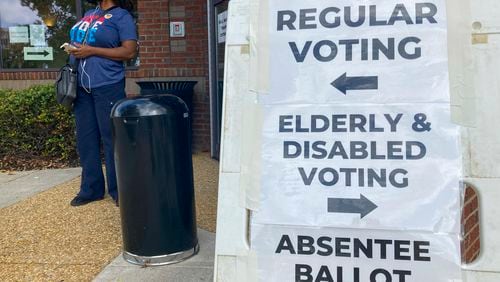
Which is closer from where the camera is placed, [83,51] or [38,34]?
[83,51]

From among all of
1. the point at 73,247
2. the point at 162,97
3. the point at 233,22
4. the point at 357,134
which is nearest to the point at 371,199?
the point at 357,134

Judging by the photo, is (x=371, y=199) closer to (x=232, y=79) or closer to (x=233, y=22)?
(x=232, y=79)

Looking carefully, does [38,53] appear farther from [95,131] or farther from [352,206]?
[352,206]

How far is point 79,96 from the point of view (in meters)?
4.67

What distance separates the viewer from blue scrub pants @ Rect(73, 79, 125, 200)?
4.59 metres

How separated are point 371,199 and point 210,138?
5.48 m

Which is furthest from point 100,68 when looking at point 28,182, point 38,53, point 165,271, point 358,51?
point 38,53

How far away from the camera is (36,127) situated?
696 centimetres

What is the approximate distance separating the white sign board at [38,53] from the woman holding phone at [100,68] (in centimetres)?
404

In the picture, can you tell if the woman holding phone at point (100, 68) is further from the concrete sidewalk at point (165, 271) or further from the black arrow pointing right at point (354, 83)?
the black arrow pointing right at point (354, 83)

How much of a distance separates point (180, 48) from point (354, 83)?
5693mm

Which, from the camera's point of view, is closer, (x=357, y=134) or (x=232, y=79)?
(x=357, y=134)

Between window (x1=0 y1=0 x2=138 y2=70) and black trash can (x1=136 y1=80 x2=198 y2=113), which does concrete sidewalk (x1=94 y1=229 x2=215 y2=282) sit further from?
window (x1=0 y1=0 x2=138 y2=70)

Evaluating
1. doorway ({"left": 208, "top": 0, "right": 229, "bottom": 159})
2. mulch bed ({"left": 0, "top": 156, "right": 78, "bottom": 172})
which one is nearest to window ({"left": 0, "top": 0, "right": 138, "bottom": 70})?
mulch bed ({"left": 0, "top": 156, "right": 78, "bottom": 172})
